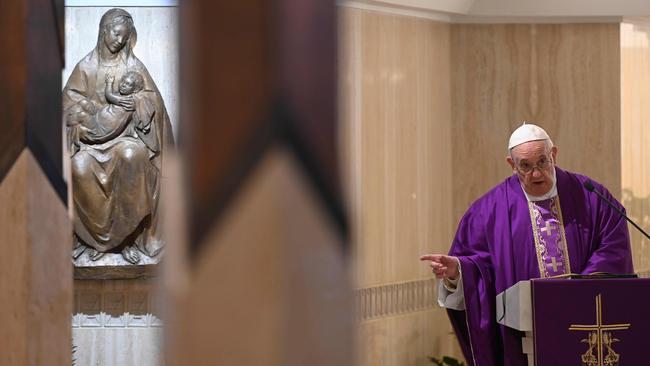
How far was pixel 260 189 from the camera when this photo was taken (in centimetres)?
133

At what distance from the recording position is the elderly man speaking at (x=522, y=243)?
21.5ft

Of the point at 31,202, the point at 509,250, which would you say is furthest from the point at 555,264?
the point at 31,202

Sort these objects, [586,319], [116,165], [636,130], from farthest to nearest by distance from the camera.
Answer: [636,130] → [116,165] → [586,319]

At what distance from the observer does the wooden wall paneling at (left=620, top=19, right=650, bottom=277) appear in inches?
412

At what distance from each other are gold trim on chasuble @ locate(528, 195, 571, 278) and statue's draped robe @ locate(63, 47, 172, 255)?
326cm

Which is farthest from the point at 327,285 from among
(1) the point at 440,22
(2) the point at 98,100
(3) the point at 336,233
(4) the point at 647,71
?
(4) the point at 647,71

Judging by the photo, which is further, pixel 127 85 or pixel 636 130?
pixel 636 130

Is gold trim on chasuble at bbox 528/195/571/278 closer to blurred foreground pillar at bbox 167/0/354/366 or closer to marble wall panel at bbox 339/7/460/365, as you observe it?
marble wall panel at bbox 339/7/460/365

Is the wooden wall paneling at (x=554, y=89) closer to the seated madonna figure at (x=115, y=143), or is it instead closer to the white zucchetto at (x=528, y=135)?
the seated madonna figure at (x=115, y=143)

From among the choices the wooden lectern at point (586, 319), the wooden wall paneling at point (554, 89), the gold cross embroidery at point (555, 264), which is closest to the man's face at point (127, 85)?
the wooden wall paneling at point (554, 89)

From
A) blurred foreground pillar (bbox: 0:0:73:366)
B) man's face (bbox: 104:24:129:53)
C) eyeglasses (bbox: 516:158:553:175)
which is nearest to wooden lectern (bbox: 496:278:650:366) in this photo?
eyeglasses (bbox: 516:158:553:175)

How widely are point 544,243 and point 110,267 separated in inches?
141

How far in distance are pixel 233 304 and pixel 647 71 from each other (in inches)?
394

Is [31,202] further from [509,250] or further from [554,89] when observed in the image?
[554,89]
